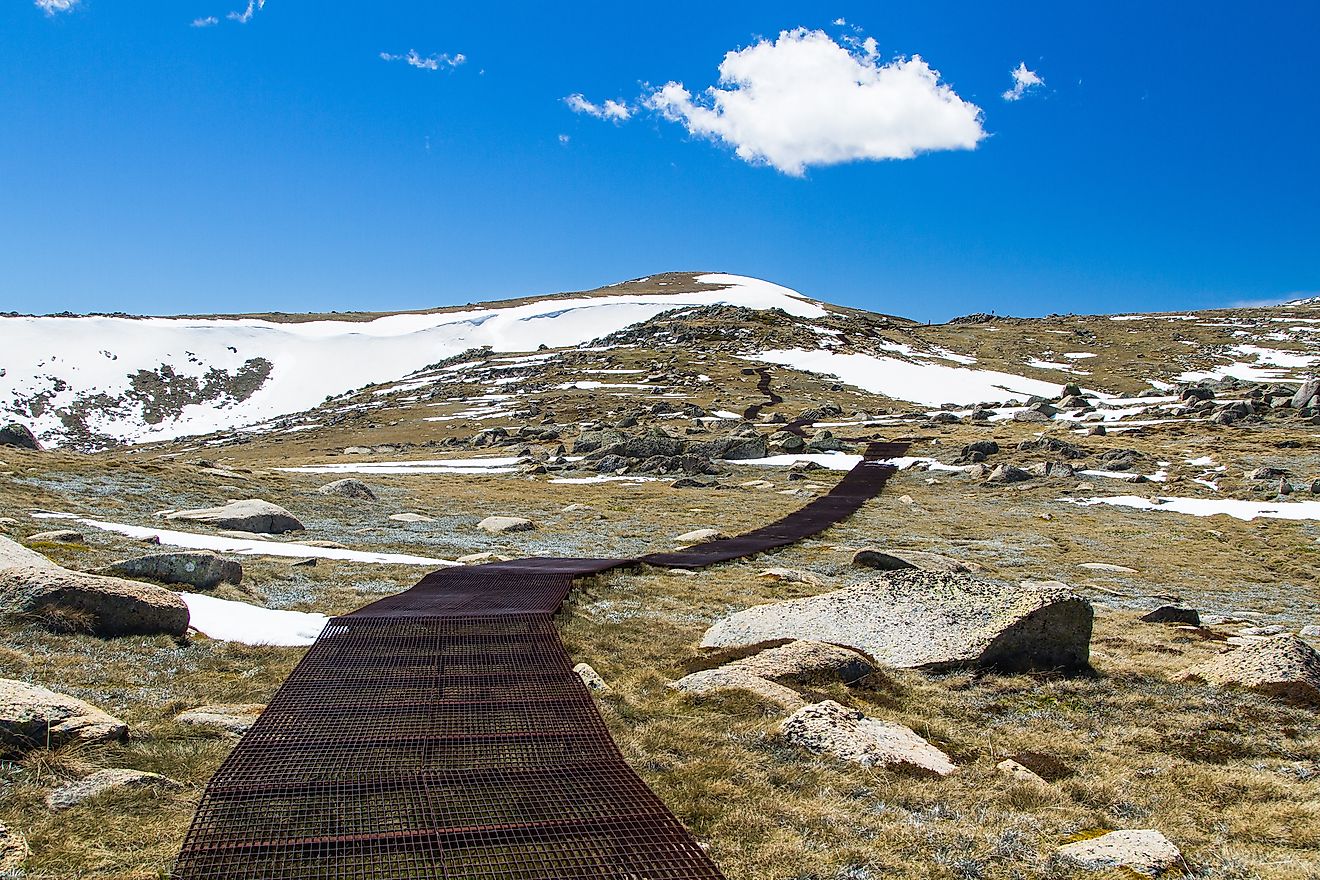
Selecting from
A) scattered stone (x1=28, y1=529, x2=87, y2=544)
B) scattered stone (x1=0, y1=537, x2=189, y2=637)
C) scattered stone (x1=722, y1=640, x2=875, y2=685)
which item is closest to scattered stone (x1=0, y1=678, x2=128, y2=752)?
scattered stone (x1=0, y1=537, x2=189, y2=637)

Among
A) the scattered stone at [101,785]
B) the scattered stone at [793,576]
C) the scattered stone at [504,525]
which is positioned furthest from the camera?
the scattered stone at [504,525]

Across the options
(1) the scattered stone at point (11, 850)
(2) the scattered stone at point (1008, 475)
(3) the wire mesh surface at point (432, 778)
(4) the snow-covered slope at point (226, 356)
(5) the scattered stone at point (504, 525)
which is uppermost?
(4) the snow-covered slope at point (226, 356)

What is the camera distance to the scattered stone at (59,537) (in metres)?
17.0

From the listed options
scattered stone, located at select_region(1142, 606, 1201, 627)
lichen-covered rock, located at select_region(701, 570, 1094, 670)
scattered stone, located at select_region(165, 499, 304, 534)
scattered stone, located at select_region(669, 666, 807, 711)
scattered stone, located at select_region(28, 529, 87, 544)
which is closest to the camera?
scattered stone, located at select_region(669, 666, 807, 711)

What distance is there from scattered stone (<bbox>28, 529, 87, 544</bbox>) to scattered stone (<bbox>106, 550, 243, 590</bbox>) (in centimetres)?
377

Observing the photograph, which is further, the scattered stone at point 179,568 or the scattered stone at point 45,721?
the scattered stone at point 179,568

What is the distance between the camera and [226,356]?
5581 inches

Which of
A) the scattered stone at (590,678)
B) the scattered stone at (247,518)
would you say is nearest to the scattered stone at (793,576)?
the scattered stone at (590,678)

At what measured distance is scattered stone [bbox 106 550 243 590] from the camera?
14.2 meters

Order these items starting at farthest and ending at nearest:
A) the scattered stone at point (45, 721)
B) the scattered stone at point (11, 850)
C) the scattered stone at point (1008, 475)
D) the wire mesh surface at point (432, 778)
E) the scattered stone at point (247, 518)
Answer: the scattered stone at point (1008, 475)
the scattered stone at point (247, 518)
the scattered stone at point (45, 721)
the wire mesh surface at point (432, 778)
the scattered stone at point (11, 850)

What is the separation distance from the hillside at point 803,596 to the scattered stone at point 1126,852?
7.8 inches

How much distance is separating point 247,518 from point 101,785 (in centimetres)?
1914

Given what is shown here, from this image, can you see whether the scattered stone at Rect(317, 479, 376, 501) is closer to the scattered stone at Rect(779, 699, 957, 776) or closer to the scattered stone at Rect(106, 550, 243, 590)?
the scattered stone at Rect(106, 550, 243, 590)

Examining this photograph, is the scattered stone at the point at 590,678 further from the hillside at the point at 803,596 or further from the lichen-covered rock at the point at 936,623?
the lichen-covered rock at the point at 936,623
